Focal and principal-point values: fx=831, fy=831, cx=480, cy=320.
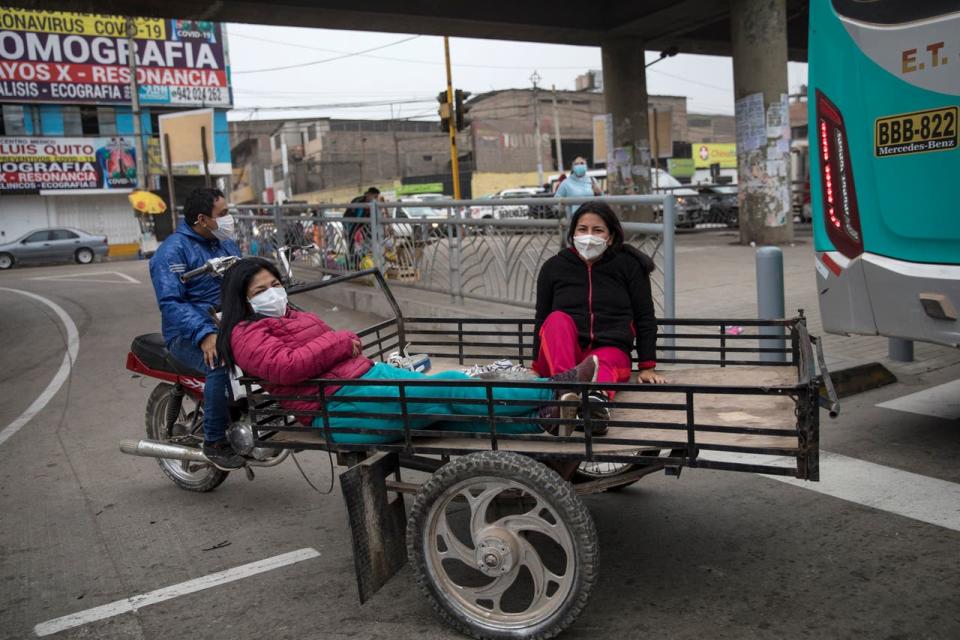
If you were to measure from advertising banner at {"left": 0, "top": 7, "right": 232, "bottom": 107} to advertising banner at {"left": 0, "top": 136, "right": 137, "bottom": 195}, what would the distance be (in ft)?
6.33

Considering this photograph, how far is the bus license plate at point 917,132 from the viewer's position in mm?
4449

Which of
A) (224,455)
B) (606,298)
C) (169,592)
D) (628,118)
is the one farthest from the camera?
(628,118)

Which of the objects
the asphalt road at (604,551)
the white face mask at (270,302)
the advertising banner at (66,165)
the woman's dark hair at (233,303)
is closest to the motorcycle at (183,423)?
the asphalt road at (604,551)

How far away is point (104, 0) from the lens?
12.8 meters

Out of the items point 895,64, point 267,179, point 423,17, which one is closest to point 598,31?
point 423,17

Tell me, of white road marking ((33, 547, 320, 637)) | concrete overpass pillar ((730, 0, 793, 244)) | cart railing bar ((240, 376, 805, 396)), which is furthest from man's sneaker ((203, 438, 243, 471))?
concrete overpass pillar ((730, 0, 793, 244))

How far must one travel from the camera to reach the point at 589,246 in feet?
13.4

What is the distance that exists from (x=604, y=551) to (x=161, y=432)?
115 inches

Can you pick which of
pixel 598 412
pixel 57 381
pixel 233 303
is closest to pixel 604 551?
pixel 598 412

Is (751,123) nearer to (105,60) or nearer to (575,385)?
(575,385)

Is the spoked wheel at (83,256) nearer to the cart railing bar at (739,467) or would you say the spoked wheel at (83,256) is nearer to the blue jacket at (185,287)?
the blue jacket at (185,287)

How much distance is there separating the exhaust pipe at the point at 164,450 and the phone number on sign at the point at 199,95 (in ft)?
125

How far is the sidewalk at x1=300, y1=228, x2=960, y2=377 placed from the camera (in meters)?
7.33

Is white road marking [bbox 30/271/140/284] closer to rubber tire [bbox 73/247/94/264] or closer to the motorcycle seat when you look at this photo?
rubber tire [bbox 73/247/94/264]
